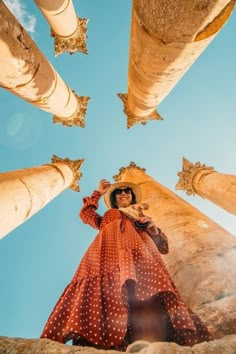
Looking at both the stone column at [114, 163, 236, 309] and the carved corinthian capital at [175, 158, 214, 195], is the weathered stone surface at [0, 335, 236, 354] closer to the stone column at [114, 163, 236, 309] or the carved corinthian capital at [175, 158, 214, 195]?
the stone column at [114, 163, 236, 309]

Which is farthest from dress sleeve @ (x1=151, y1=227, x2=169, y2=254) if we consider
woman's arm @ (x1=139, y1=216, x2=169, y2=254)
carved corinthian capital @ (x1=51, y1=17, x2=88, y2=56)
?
carved corinthian capital @ (x1=51, y1=17, x2=88, y2=56)

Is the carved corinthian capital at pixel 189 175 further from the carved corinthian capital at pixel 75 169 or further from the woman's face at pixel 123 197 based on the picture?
the woman's face at pixel 123 197

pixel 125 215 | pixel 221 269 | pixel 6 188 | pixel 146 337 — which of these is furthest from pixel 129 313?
pixel 6 188

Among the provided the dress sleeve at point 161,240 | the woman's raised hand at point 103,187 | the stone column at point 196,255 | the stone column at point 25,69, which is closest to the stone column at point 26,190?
the woman's raised hand at point 103,187

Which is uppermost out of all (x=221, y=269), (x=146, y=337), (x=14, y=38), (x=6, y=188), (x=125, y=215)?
(x=14, y=38)

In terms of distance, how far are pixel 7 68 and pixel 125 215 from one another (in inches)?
125

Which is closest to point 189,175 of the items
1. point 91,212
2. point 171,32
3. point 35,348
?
point 91,212

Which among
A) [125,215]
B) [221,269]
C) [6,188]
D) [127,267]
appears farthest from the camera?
[6,188]

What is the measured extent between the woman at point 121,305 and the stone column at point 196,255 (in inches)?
60.4

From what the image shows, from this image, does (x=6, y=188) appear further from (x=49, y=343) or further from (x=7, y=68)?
(x=49, y=343)

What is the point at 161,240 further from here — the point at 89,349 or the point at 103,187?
the point at 89,349

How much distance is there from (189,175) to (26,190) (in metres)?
5.79

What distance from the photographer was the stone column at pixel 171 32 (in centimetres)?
408

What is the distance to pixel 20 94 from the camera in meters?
6.88
